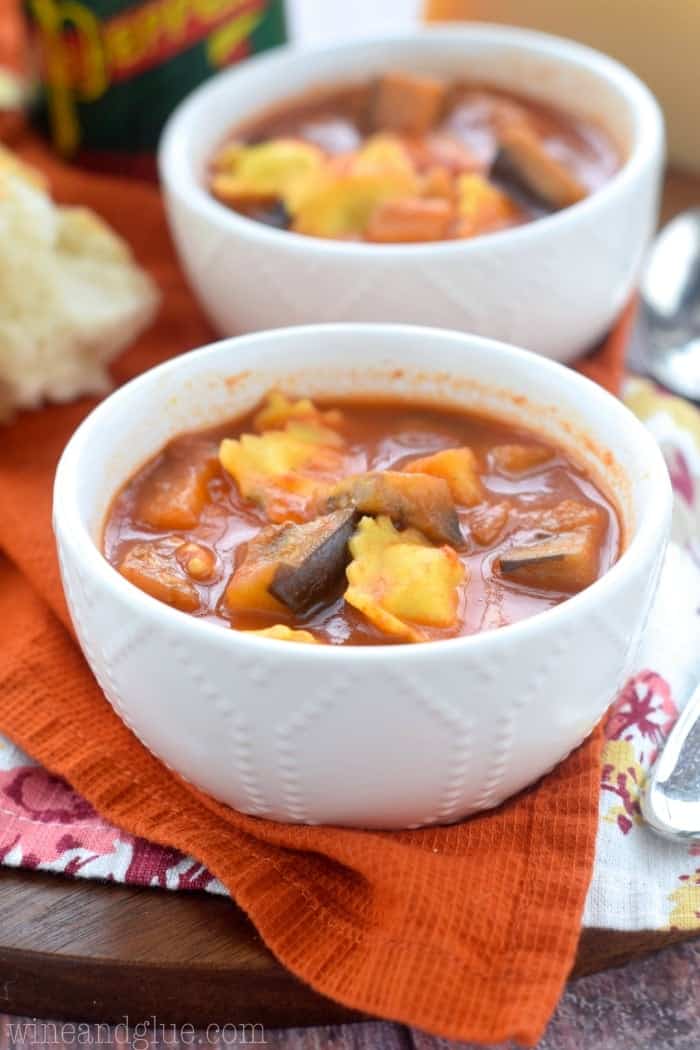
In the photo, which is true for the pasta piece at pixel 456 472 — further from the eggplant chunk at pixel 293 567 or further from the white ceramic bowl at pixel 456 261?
the white ceramic bowl at pixel 456 261

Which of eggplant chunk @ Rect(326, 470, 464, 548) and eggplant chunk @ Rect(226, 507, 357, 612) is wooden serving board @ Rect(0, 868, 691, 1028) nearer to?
eggplant chunk @ Rect(226, 507, 357, 612)

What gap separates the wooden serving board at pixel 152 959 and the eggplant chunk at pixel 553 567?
396 millimetres

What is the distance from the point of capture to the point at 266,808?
5.34 ft

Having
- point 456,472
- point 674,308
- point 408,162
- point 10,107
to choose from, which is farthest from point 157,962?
point 10,107

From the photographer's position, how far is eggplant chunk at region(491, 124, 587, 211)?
2.52 meters

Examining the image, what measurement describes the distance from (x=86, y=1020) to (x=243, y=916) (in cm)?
23

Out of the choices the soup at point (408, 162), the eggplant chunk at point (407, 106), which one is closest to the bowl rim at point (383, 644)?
the soup at point (408, 162)

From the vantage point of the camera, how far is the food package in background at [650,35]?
302cm

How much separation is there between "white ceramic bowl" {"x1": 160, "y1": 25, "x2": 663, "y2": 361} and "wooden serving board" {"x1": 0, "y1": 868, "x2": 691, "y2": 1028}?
3.55ft

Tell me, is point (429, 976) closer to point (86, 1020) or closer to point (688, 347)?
point (86, 1020)

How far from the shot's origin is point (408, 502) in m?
1.74

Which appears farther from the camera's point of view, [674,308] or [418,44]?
[418,44]

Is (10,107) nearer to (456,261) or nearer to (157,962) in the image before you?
(456,261)

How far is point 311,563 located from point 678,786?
1.70ft
